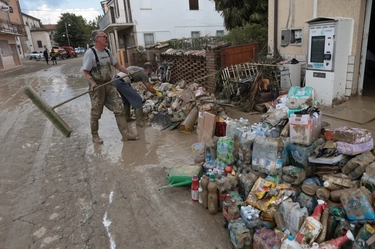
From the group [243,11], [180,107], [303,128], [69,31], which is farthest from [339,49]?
[69,31]

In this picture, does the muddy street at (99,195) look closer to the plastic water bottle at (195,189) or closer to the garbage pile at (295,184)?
the plastic water bottle at (195,189)

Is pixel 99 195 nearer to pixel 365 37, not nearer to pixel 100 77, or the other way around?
pixel 100 77

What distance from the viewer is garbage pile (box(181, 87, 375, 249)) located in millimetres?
2186

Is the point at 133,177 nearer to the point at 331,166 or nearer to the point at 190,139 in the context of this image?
the point at 190,139

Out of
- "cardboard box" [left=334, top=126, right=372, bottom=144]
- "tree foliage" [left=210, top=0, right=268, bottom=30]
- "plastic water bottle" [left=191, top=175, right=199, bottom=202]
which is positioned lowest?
"plastic water bottle" [left=191, top=175, right=199, bottom=202]

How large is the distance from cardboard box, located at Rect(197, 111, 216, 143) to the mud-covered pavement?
35 cm

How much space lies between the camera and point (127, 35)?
22.8 meters

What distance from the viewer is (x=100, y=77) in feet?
16.1

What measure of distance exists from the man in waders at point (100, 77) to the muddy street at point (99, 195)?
1.30 ft

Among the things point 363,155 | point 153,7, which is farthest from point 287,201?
point 153,7

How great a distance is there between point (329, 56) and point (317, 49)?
0.32 metres

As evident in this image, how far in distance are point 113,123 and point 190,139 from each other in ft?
7.81

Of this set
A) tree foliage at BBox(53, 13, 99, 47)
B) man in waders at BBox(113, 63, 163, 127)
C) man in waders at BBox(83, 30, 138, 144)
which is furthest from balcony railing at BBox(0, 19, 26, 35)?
man in waders at BBox(83, 30, 138, 144)

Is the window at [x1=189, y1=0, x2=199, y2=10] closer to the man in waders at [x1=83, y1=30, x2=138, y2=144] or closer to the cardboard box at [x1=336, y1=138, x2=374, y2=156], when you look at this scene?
the man in waders at [x1=83, y1=30, x2=138, y2=144]
